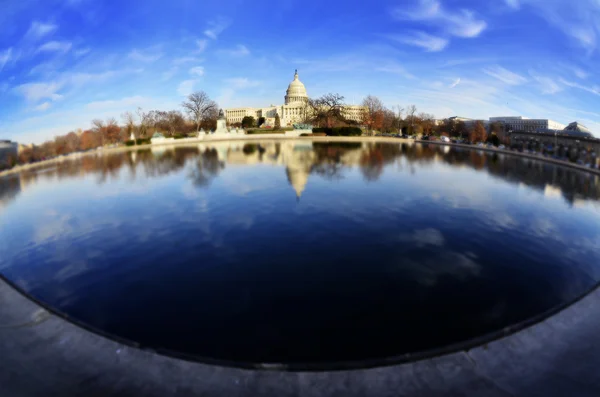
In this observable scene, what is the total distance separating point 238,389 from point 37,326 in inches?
199

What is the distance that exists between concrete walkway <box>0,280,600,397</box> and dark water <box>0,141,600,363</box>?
0.72 meters

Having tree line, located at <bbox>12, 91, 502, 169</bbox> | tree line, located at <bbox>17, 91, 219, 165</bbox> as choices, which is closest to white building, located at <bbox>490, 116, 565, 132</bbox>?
tree line, located at <bbox>12, 91, 502, 169</bbox>

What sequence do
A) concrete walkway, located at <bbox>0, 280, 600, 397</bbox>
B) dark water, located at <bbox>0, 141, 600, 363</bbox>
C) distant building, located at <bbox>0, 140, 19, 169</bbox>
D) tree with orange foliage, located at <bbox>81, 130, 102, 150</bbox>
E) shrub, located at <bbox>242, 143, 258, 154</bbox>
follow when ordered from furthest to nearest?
tree with orange foliage, located at <bbox>81, 130, 102, 150</bbox> → shrub, located at <bbox>242, 143, 258, 154</bbox> → distant building, located at <bbox>0, 140, 19, 169</bbox> → dark water, located at <bbox>0, 141, 600, 363</bbox> → concrete walkway, located at <bbox>0, 280, 600, 397</bbox>

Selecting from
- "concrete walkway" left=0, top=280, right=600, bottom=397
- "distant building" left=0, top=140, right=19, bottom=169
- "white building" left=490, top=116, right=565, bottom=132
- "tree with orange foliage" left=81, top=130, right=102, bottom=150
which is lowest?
"concrete walkway" left=0, top=280, right=600, bottom=397

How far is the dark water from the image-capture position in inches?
280

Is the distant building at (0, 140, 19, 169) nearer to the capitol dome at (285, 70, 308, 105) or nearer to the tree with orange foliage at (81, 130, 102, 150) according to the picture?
the tree with orange foliage at (81, 130, 102, 150)

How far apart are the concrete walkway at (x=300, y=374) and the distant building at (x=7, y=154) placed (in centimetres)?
4437

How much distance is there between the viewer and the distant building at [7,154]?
39097 mm

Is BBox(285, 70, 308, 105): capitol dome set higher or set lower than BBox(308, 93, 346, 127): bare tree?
higher

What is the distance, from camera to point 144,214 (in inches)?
638

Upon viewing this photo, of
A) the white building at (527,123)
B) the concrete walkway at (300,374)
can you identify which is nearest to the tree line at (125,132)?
the concrete walkway at (300,374)

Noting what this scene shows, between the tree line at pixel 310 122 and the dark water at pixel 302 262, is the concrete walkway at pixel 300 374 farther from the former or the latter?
the tree line at pixel 310 122

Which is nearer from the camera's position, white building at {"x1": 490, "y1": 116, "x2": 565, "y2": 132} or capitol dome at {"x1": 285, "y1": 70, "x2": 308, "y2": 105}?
white building at {"x1": 490, "y1": 116, "x2": 565, "y2": 132}

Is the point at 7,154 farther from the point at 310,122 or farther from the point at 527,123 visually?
the point at 527,123
